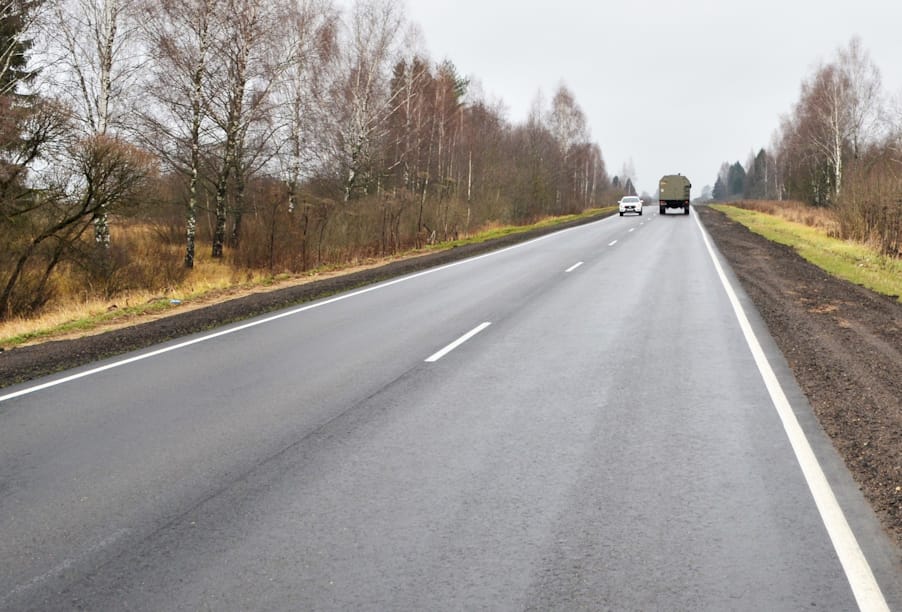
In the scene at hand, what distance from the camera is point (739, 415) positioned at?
18.7ft

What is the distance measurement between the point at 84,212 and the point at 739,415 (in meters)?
13.8

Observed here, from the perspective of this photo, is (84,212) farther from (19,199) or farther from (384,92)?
(384,92)

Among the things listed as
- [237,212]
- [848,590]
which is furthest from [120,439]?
[237,212]

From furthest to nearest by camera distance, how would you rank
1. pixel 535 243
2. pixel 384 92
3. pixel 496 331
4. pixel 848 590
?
pixel 384 92 → pixel 535 243 → pixel 496 331 → pixel 848 590

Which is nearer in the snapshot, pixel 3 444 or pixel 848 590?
pixel 848 590

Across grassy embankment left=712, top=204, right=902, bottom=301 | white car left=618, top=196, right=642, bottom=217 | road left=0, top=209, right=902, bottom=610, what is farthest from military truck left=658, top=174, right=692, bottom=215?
road left=0, top=209, right=902, bottom=610

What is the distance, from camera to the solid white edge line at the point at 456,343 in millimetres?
7855

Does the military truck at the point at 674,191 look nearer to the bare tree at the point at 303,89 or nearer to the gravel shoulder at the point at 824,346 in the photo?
the bare tree at the point at 303,89

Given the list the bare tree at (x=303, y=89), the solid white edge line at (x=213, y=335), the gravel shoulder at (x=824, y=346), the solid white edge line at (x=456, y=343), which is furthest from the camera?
the bare tree at (x=303, y=89)

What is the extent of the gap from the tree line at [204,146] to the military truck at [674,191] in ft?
69.5

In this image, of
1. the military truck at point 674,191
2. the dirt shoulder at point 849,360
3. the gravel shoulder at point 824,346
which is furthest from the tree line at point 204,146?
the military truck at point 674,191

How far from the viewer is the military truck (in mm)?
53156

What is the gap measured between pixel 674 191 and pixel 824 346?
47.8 m

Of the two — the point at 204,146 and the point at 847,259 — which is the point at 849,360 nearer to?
the point at 847,259
